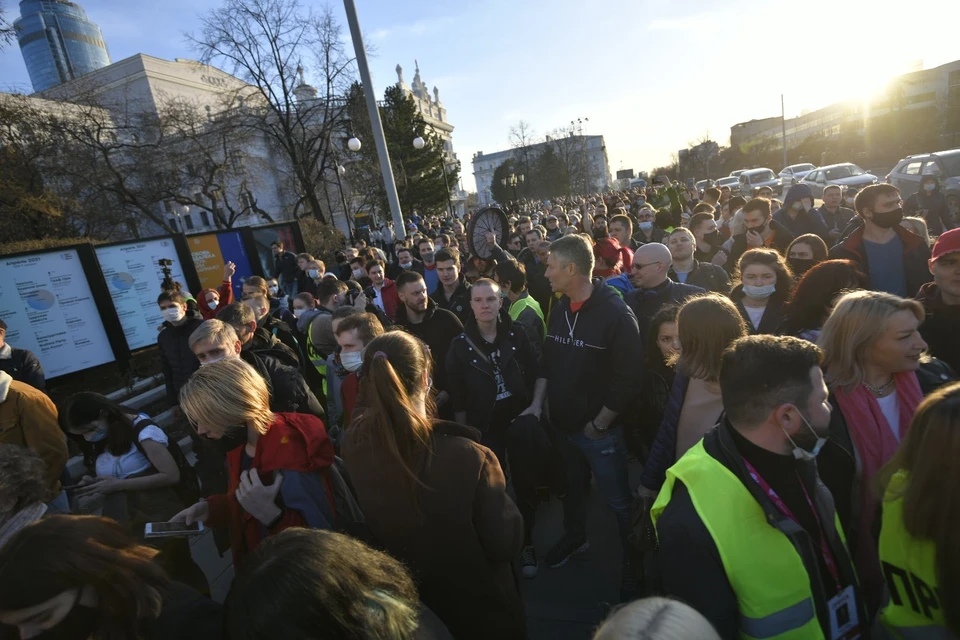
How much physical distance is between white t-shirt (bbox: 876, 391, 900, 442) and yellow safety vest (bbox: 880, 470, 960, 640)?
0.68 m

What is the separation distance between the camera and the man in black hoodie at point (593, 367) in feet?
9.71

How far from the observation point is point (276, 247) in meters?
11.1

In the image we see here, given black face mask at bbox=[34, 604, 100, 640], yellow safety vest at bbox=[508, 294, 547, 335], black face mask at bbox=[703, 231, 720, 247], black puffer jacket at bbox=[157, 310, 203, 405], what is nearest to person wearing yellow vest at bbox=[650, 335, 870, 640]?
black face mask at bbox=[34, 604, 100, 640]

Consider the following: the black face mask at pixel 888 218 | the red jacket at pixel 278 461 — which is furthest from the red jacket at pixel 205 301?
the black face mask at pixel 888 218

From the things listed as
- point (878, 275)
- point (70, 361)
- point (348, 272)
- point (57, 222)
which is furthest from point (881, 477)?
point (57, 222)

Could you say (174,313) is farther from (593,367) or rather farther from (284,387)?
(593,367)

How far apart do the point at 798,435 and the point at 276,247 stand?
37.1 ft

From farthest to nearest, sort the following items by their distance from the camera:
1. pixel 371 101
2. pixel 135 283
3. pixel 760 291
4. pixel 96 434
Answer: pixel 371 101, pixel 135 283, pixel 760 291, pixel 96 434

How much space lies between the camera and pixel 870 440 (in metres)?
2.04

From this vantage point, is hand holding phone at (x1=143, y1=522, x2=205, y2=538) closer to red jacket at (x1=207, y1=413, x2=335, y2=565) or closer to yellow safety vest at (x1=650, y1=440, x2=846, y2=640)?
red jacket at (x1=207, y1=413, x2=335, y2=565)

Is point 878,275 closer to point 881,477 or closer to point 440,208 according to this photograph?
point 881,477

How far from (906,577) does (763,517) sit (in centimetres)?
51

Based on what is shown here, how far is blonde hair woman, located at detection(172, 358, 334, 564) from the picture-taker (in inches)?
82.6

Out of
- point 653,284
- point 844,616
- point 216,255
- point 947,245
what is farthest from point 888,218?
point 216,255
